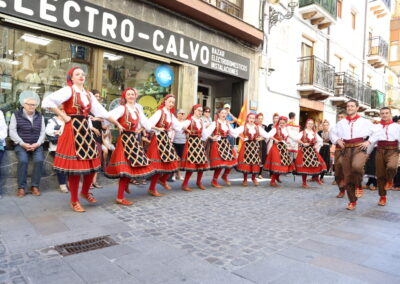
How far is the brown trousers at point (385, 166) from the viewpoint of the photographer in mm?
6316

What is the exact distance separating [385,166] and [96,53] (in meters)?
6.74

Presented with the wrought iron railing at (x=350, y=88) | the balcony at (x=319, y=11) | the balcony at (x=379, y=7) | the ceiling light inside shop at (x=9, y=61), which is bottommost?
the ceiling light inside shop at (x=9, y=61)

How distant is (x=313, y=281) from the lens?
8.63ft

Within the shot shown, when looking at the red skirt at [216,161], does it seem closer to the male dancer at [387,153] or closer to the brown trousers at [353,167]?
the brown trousers at [353,167]

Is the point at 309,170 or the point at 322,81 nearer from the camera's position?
the point at 309,170

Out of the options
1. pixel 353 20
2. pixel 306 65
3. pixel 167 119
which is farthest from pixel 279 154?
pixel 353 20

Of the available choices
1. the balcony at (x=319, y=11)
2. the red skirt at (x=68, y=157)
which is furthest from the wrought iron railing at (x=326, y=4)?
the red skirt at (x=68, y=157)

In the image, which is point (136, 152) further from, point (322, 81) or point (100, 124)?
point (322, 81)

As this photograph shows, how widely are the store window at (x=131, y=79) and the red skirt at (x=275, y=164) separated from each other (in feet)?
11.4

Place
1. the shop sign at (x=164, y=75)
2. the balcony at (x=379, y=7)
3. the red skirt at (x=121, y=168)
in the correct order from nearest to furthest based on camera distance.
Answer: the red skirt at (x=121, y=168)
the shop sign at (x=164, y=75)
the balcony at (x=379, y=7)

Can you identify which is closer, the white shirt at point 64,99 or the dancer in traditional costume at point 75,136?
the white shirt at point 64,99

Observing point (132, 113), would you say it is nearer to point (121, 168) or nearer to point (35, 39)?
point (121, 168)

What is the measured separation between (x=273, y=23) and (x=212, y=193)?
8354 mm

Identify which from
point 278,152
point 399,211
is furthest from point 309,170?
point 399,211
